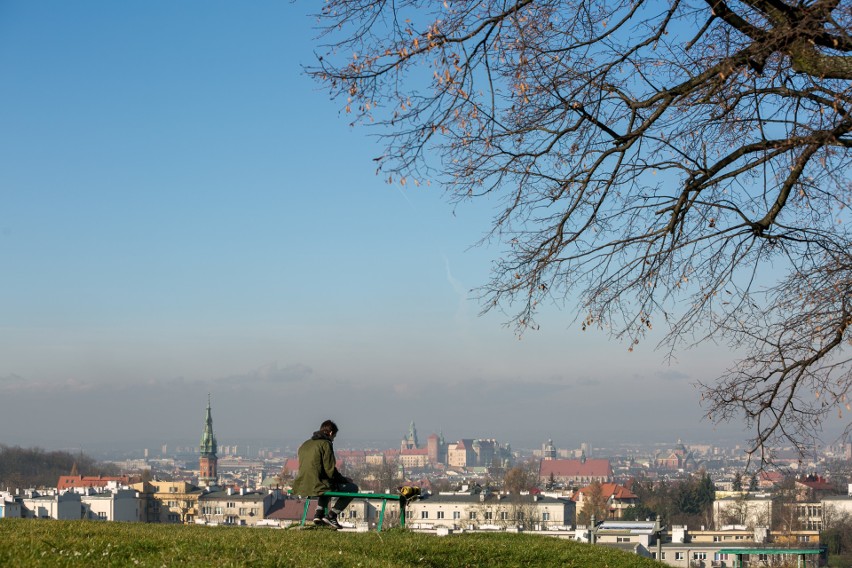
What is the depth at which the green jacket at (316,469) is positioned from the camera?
11.1 meters

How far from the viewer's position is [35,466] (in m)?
147

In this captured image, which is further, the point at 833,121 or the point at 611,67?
the point at 611,67

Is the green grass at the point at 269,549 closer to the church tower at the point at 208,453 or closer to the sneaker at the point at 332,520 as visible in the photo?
the sneaker at the point at 332,520

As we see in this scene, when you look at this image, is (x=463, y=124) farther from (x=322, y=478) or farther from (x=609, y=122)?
(x=322, y=478)

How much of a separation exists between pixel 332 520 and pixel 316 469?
2.26 ft

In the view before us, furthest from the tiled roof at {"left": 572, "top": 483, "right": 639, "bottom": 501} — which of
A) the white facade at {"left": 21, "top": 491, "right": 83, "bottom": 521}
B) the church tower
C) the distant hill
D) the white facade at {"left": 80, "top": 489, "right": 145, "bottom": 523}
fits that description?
the church tower

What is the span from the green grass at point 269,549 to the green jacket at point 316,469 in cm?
63

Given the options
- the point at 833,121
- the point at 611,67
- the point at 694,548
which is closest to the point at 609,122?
the point at 611,67

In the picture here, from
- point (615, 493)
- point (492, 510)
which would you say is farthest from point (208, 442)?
point (492, 510)

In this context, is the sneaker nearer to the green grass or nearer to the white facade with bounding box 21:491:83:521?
the green grass

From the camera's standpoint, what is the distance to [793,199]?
29.5 ft

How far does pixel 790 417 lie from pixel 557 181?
2.91 meters

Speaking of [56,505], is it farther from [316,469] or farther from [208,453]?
[208,453]

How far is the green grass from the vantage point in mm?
7324
